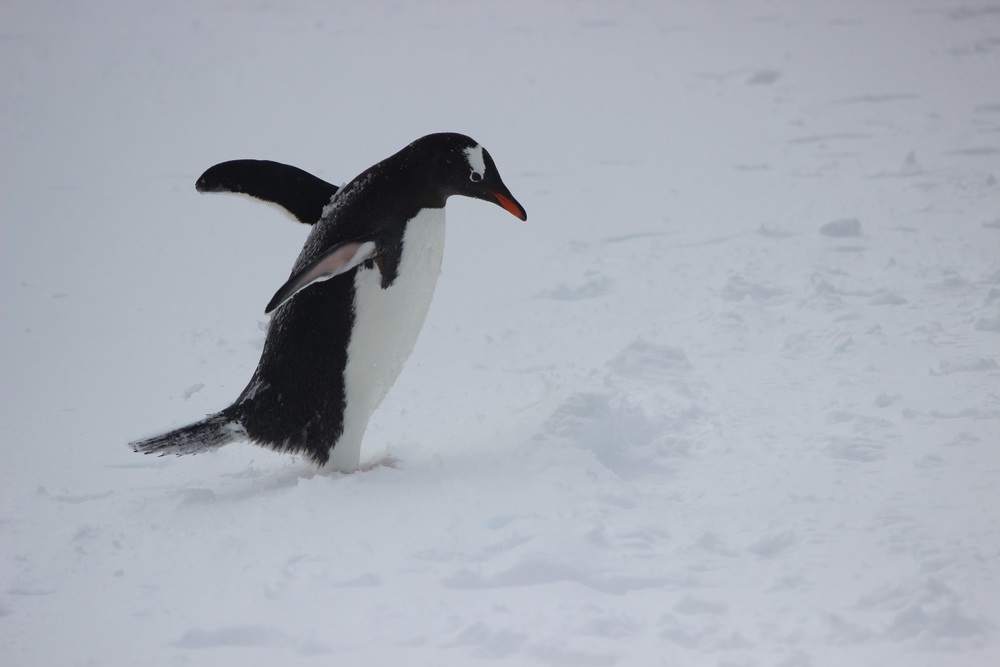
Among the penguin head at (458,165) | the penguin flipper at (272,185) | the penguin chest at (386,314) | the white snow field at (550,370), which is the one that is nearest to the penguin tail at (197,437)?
the white snow field at (550,370)

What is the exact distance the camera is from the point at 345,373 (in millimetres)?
2494

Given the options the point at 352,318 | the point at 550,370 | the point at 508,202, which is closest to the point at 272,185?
the point at 352,318

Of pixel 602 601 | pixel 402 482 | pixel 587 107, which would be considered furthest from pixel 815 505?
pixel 587 107

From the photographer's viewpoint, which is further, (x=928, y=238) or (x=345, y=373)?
(x=928, y=238)

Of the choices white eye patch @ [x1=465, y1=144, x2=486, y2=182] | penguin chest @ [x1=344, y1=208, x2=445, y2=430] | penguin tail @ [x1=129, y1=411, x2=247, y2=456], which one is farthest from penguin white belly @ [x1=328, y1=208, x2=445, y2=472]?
penguin tail @ [x1=129, y1=411, x2=247, y2=456]

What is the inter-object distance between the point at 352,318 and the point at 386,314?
0.08 meters

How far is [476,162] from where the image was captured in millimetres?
2512

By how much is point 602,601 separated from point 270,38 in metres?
6.88

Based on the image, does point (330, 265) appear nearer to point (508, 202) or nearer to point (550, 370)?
point (508, 202)

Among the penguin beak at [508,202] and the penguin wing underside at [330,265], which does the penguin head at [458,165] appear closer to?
the penguin beak at [508,202]

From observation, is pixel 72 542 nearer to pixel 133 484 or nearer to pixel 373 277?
pixel 133 484

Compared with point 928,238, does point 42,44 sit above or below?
above

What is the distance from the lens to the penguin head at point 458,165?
2.49 m

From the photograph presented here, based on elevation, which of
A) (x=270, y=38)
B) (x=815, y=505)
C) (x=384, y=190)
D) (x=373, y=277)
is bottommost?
(x=815, y=505)
